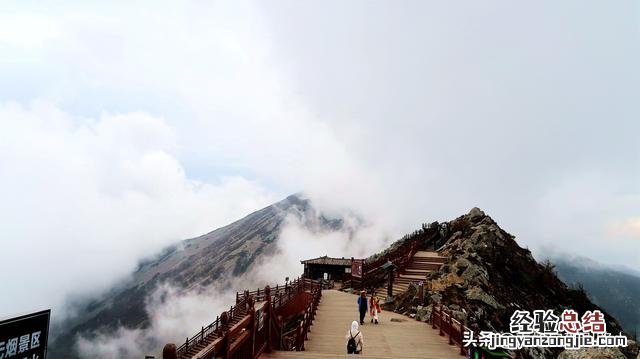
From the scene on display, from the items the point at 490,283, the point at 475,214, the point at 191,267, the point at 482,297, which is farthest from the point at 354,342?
the point at 191,267

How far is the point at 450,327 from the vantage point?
16.0 metres

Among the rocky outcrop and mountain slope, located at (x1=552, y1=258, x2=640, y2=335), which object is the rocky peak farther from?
mountain slope, located at (x1=552, y1=258, x2=640, y2=335)

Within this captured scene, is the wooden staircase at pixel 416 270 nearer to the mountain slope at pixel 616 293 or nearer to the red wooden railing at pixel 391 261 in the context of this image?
the red wooden railing at pixel 391 261

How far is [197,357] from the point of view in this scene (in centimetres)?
704

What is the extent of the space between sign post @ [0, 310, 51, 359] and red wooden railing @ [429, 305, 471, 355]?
11434 millimetres

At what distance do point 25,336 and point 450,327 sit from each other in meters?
13.9

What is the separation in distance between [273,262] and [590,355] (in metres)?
117

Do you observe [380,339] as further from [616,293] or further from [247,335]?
[616,293]

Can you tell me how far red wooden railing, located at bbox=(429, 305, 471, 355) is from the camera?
14250 millimetres

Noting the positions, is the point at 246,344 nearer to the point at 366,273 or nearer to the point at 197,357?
the point at 197,357

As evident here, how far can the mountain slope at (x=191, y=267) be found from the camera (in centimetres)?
13325

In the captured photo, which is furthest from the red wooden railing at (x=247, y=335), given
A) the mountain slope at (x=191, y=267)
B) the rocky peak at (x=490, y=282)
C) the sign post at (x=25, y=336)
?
the mountain slope at (x=191, y=267)

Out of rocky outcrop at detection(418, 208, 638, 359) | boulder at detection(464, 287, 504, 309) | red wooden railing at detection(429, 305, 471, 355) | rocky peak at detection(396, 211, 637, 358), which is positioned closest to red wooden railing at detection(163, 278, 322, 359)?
red wooden railing at detection(429, 305, 471, 355)

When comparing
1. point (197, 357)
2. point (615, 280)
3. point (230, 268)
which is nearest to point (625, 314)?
point (615, 280)
